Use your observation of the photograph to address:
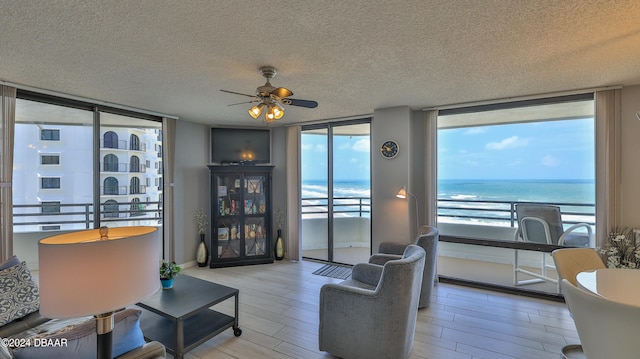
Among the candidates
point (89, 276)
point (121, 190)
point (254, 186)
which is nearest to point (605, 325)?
point (89, 276)

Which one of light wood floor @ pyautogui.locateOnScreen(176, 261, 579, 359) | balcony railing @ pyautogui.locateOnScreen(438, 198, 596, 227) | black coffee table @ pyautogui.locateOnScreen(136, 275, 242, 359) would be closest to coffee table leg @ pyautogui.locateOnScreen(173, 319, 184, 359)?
black coffee table @ pyautogui.locateOnScreen(136, 275, 242, 359)

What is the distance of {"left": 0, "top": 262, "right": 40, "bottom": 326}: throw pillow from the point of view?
2.05 m

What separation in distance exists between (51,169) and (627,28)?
5543 mm

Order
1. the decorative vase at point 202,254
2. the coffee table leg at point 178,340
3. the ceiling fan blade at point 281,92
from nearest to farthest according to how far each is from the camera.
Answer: the coffee table leg at point 178,340, the ceiling fan blade at point 281,92, the decorative vase at point 202,254

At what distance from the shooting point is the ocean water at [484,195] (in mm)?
3617

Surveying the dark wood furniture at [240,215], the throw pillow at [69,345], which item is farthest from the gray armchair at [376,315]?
the dark wood furniture at [240,215]

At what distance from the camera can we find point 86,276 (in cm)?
94

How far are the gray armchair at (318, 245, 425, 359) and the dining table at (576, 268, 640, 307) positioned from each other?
1.05 meters

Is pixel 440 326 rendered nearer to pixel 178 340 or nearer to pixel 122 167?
pixel 178 340

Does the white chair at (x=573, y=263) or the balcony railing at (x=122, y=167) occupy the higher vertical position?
the balcony railing at (x=122, y=167)

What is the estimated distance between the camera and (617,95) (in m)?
3.05

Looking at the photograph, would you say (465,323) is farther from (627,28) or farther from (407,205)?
(627,28)

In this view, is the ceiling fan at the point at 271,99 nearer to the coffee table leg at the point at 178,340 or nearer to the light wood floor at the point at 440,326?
the coffee table leg at the point at 178,340

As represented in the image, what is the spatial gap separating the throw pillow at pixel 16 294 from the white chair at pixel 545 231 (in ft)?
16.8
